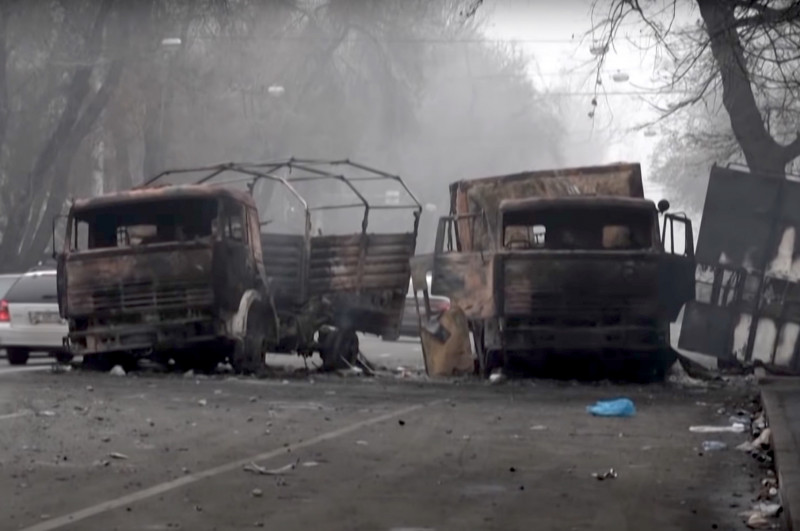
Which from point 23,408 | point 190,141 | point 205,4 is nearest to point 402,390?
point 23,408

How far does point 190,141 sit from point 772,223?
1062 inches

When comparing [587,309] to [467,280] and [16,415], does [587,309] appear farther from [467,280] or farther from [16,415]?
[16,415]

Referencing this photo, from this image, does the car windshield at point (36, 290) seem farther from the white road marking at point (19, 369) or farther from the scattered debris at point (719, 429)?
the scattered debris at point (719, 429)

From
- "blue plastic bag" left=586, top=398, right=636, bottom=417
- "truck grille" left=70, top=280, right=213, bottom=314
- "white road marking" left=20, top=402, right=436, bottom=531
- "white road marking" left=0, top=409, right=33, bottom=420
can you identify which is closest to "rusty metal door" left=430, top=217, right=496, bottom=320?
"truck grille" left=70, top=280, right=213, bottom=314

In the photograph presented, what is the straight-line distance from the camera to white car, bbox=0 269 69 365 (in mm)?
23812

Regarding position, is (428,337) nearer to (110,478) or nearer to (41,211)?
(110,478)

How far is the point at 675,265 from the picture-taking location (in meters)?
21.0

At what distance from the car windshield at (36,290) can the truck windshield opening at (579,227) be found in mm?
7682

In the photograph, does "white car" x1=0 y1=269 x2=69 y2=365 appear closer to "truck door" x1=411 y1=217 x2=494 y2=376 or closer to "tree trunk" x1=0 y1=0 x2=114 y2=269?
"truck door" x1=411 y1=217 x2=494 y2=376

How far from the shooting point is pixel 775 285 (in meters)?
22.4

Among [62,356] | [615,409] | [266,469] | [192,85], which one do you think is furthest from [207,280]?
[192,85]

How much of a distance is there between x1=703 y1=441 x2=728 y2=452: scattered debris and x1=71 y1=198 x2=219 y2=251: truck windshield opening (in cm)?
1046

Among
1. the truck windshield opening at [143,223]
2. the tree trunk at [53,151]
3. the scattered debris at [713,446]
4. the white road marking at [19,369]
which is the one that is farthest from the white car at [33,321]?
the scattered debris at [713,446]

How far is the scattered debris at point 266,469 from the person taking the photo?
1067 centimetres
